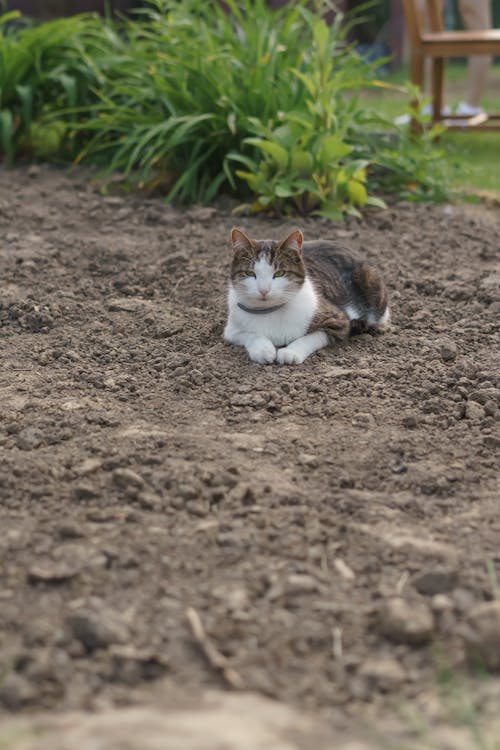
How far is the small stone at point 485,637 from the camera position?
218cm

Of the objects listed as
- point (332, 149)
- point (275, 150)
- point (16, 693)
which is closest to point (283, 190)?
point (275, 150)

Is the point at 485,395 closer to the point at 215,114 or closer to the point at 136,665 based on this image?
the point at 136,665

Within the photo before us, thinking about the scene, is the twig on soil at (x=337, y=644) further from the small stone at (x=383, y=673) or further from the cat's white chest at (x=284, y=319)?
the cat's white chest at (x=284, y=319)

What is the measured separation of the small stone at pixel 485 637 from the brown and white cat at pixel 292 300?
1.79 meters

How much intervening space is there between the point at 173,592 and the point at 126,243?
11.0 feet

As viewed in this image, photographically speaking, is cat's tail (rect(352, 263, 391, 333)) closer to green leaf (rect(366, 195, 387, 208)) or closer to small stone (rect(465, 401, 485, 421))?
small stone (rect(465, 401, 485, 421))

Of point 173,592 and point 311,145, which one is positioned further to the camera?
point 311,145

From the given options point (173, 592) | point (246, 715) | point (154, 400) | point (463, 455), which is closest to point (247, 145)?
point (154, 400)

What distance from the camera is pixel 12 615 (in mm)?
2357

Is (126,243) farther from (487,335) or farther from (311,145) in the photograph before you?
(487,335)

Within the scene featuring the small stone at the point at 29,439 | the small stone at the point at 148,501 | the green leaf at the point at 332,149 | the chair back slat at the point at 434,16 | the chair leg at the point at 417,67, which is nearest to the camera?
the small stone at the point at 148,501

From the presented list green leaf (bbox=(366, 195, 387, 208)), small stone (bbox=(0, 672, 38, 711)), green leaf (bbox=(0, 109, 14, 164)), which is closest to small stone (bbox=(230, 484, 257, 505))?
small stone (bbox=(0, 672, 38, 711))

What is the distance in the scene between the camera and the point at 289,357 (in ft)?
12.9

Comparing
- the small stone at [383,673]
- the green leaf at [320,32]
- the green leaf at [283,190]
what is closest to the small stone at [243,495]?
the small stone at [383,673]
